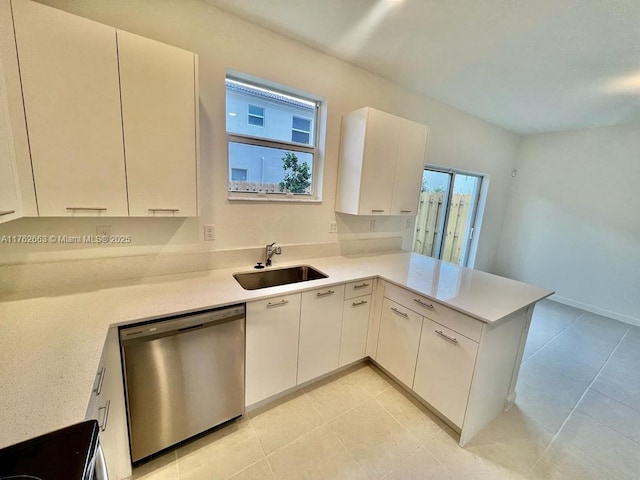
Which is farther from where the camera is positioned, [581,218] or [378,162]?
[581,218]

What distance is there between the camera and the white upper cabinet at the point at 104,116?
1.12 m

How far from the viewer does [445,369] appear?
1659 mm

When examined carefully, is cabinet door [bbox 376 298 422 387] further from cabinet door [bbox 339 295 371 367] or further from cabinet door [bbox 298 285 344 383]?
cabinet door [bbox 298 285 344 383]

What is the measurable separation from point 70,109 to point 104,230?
0.68 metres

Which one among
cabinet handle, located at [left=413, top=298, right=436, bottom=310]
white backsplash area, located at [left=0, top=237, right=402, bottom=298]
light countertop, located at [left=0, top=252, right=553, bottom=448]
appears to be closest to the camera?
light countertop, located at [left=0, top=252, right=553, bottom=448]

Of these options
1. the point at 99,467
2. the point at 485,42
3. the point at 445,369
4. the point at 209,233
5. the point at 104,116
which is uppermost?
the point at 485,42

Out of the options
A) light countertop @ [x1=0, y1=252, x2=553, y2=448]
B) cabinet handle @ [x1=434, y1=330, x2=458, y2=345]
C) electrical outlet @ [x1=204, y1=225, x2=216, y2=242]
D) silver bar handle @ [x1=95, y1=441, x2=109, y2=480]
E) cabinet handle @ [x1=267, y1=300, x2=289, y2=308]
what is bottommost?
cabinet handle @ [x1=434, y1=330, x2=458, y2=345]

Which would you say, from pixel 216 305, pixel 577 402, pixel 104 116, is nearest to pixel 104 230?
pixel 104 116

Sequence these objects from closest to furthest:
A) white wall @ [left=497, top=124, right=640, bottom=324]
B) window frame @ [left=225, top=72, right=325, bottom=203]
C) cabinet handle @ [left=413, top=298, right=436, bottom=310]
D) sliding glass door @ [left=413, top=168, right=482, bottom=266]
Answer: cabinet handle @ [left=413, top=298, right=436, bottom=310]
window frame @ [left=225, top=72, right=325, bottom=203]
white wall @ [left=497, top=124, right=640, bottom=324]
sliding glass door @ [left=413, top=168, right=482, bottom=266]

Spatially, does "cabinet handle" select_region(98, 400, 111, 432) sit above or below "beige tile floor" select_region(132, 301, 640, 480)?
above

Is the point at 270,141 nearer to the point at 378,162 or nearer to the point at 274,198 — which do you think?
the point at 274,198

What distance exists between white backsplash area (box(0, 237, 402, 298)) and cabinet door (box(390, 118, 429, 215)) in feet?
3.14

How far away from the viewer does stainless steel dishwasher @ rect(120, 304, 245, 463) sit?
125 cm

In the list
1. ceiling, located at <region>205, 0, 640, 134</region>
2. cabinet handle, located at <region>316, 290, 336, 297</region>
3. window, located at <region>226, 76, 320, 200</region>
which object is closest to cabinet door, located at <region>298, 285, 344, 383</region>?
cabinet handle, located at <region>316, 290, 336, 297</region>
